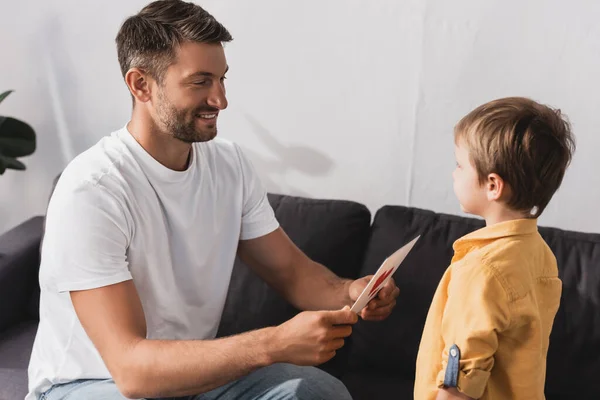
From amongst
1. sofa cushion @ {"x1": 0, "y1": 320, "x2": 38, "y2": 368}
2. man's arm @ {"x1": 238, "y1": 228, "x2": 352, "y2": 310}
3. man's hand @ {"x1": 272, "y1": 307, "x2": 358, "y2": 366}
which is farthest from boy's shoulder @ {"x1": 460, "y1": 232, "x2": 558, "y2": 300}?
sofa cushion @ {"x1": 0, "y1": 320, "x2": 38, "y2": 368}

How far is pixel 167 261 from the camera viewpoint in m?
1.78

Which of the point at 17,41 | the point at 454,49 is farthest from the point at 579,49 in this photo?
the point at 17,41

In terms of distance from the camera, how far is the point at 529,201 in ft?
4.76

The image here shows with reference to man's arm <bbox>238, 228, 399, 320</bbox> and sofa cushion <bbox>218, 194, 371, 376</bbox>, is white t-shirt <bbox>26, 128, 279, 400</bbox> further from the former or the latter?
sofa cushion <bbox>218, 194, 371, 376</bbox>

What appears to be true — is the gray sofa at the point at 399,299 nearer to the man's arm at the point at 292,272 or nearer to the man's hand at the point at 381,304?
the man's arm at the point at 292,272

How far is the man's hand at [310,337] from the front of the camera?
1.50 m

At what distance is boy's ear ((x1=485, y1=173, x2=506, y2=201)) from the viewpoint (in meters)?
1.42

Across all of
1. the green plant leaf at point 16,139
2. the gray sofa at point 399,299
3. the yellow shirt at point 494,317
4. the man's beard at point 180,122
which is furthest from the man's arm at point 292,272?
the green plant leaf at point 16,139

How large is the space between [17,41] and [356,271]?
139cm

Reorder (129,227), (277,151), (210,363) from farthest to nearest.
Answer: (277,151) → (129,227) → (210,363)

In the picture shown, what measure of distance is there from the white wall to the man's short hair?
627 mm

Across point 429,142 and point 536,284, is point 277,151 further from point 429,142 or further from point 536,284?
point 536,284

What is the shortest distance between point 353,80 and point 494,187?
0.97 meters

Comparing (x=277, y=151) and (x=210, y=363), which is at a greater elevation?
(x=277, y=151)
